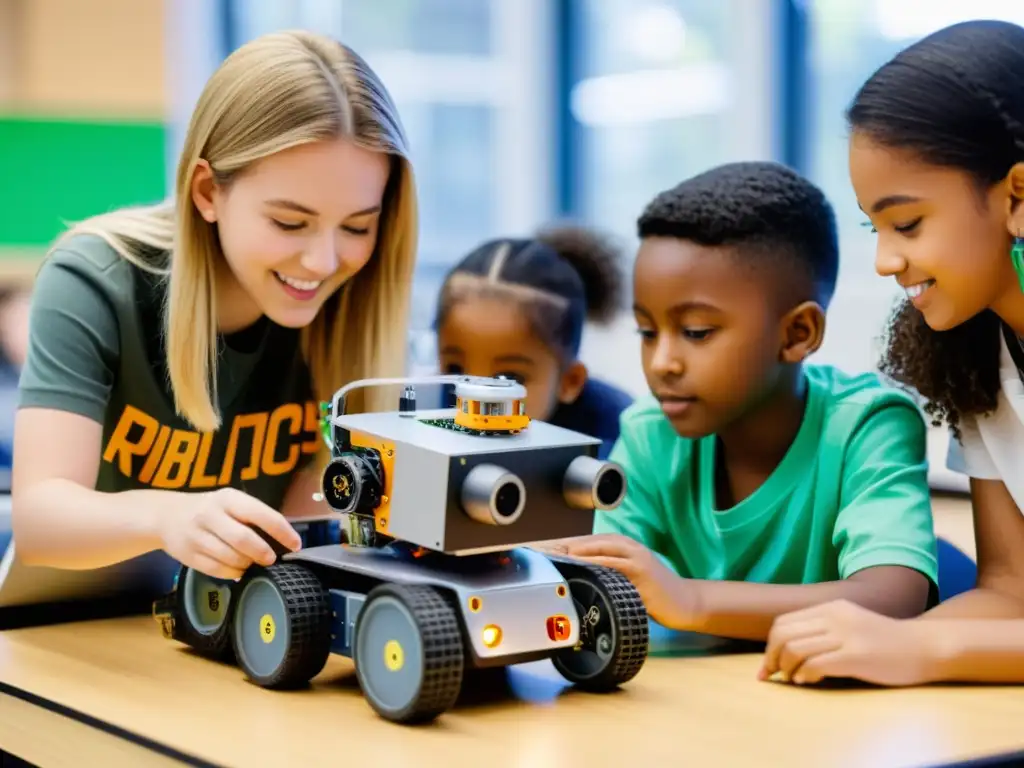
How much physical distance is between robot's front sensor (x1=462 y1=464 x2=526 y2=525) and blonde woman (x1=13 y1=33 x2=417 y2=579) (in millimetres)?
286

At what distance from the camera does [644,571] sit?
0.99 meters

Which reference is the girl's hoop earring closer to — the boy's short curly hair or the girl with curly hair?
the girl with curly hair

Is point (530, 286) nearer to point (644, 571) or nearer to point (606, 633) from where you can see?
point (644, 571)

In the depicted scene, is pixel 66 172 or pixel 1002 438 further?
pixel 66 172

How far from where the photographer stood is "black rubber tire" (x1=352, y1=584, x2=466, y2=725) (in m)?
0.77

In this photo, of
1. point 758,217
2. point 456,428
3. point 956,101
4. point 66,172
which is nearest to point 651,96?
point 66,172

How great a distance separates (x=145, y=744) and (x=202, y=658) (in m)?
0.20

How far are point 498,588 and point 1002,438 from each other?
1.77 ft

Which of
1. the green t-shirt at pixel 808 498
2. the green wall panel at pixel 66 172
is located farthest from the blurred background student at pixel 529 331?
the green wall panel at pixel 66 172

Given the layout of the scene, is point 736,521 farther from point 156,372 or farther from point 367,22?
point 367,22

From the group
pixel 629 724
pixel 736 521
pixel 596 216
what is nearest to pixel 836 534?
pixel 736 521

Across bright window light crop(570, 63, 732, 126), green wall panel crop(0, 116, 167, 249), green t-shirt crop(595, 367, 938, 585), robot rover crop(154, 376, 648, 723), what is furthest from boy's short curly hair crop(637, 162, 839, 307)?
bright window light crop(570, 63, 732, 126)

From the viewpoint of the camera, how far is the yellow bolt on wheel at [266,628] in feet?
2.86

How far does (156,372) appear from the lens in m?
1.23
